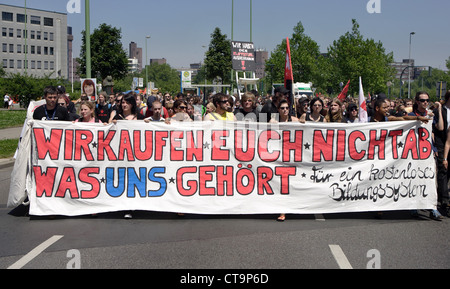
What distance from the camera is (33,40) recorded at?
113438mm

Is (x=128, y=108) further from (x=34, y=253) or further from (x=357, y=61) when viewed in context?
(x=357, y=61)

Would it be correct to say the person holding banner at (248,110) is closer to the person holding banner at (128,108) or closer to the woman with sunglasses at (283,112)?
the woman with sunglasses at (283,112)

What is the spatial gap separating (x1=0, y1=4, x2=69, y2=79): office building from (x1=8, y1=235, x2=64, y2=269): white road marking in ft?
350

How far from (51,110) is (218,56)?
138 feet

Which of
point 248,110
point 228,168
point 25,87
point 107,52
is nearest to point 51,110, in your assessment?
point 228,168

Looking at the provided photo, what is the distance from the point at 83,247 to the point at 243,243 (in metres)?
1.77

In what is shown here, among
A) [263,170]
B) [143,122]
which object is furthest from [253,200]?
[143,122]

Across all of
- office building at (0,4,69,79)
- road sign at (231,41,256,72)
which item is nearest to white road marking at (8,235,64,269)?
road sign at (231,41,256,72)

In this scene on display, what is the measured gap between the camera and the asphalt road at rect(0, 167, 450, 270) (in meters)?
5.03

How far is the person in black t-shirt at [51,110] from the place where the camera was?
25.5 feet

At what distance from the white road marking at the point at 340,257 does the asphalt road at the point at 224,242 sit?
0.03 feet

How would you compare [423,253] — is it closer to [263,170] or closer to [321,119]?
[263,170]

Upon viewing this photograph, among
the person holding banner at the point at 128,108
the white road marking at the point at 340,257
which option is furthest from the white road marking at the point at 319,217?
the person holding banner at the point at 128,108

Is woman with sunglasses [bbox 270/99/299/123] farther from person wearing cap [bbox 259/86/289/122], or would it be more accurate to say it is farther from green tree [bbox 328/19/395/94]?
green tree [bbox 328/19/395/94]
